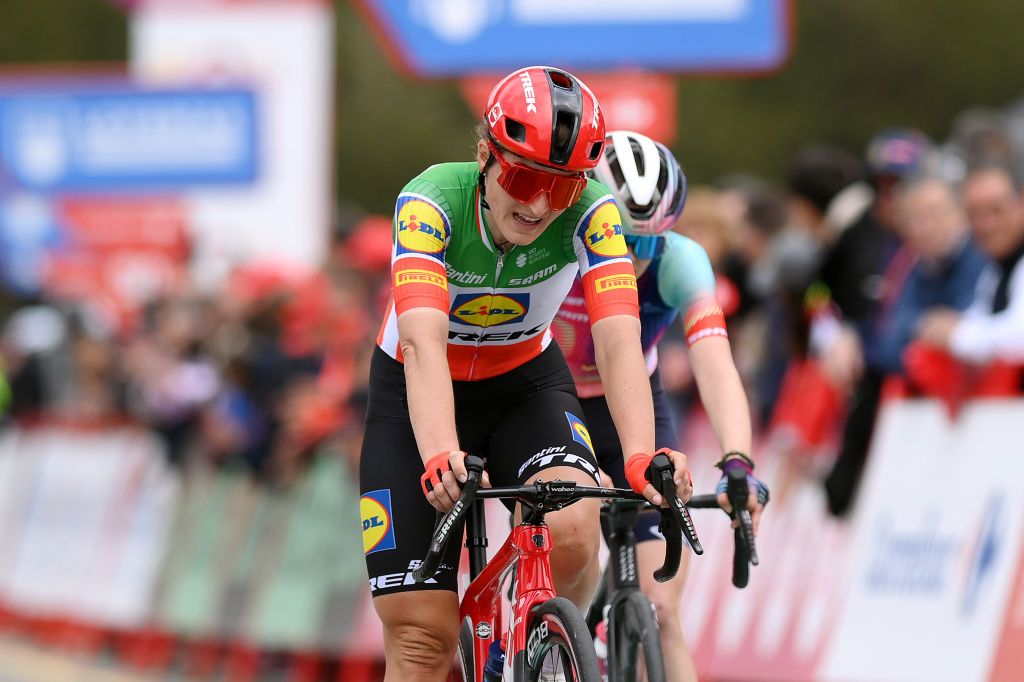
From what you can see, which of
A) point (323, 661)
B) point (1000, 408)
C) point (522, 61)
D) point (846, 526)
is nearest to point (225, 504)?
point (323, 661)

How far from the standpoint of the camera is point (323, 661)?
492 inches

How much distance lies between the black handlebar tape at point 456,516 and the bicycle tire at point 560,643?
0.36 m

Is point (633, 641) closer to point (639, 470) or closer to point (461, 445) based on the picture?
point (639, 470)

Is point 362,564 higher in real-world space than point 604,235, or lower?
higher

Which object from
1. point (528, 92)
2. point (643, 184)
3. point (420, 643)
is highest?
point (643, 184)

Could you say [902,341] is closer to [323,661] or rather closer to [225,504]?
[323,661]

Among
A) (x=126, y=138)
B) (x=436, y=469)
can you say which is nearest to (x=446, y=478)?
(x=436, y=469)

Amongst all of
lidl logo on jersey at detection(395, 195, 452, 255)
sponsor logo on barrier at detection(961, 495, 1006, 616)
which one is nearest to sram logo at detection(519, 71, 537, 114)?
lidl logo on jersey at detection(395, 195, 452, 255)

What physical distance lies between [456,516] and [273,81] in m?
17.6

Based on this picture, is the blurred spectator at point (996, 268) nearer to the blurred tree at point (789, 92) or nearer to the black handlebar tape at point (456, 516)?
the black handlebar tape at point (456, 516)

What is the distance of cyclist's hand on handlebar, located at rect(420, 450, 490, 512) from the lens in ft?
16.4

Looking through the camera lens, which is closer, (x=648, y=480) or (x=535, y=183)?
(x=648, y=480)

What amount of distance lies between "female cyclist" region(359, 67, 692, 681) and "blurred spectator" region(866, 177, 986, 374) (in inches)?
120

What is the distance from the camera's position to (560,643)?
5.19m
